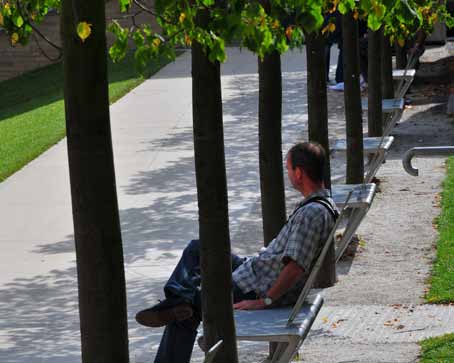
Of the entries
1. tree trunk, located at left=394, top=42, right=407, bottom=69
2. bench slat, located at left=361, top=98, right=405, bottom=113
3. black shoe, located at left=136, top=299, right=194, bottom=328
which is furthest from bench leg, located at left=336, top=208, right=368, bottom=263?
tree trunk, located at left=394, top=42, right=407, bottom=69

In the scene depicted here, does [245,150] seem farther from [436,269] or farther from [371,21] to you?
[371,21]

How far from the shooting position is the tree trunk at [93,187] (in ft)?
15.1

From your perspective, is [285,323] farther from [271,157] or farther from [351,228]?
[351,228]

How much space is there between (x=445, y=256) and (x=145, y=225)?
3080 mm

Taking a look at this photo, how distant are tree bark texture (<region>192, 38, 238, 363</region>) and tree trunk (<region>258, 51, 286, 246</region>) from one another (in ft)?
7.55

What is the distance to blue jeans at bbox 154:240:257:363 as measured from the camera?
6.59 metres

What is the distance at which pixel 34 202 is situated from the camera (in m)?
13.4

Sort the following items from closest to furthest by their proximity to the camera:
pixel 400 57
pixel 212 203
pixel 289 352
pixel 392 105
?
pixel 212 203, pixel 289 352, pixel 392 105, pixel 400 57

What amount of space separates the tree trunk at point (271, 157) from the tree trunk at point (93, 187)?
345cm

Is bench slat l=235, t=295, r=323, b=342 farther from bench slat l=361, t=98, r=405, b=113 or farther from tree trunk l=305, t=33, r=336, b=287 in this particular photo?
bench slat l=361, t=98, r=405, b=113

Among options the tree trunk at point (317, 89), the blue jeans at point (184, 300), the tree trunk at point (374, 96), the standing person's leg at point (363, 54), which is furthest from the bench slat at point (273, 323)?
the standing person's leg at point (363, 54)

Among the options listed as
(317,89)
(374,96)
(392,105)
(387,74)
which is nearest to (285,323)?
(317,89)

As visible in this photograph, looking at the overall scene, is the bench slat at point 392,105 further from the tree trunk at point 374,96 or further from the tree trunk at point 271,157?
the tree trunk at point 271,157

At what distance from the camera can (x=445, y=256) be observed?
1046 cm
